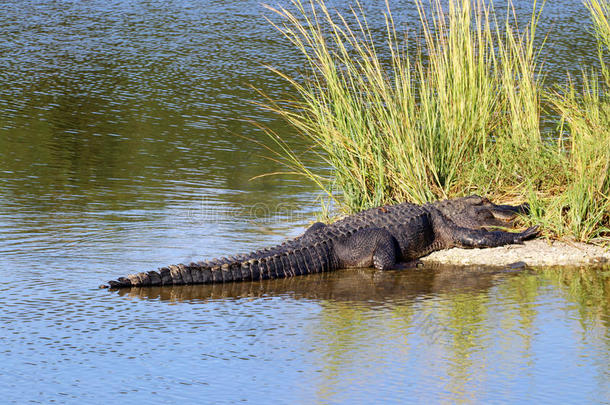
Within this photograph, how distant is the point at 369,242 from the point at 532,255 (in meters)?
1.20

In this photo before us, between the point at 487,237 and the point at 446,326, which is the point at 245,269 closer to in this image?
the point at 446,326

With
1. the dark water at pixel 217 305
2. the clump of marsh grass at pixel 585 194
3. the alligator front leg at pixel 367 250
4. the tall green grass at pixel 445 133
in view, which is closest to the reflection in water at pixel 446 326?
the dark water at pixel 217 305

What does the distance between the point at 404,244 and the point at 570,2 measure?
20.1 metres

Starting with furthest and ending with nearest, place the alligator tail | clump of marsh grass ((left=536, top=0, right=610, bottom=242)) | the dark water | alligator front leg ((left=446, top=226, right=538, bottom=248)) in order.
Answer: alligator front leg ((left=446, top=226, right=538, bottom=248)) < clump of marsh grass ((left=536, top=0, right=610, bottom=242)) < the alligator tail < the dark water

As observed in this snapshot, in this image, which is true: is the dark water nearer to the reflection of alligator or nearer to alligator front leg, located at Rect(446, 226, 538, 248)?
the reflection of alligator

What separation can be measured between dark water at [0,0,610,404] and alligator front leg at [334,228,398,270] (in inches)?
4.7

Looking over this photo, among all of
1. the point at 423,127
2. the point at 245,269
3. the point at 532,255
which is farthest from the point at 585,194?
the point at 245,269

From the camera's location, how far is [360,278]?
6625 mm

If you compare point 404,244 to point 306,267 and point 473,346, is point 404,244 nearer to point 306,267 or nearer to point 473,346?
point 306,267

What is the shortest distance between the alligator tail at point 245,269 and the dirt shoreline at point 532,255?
0.94 metres

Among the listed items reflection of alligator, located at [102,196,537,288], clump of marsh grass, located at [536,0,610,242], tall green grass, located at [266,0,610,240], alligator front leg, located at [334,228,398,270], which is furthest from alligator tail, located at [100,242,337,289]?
clump of marsh grass, located at [536,0,610,242]

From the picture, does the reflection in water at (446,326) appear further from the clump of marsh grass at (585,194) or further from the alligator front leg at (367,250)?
the clump of marsh grass at (585,194)

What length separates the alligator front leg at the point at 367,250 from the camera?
688 centimetres

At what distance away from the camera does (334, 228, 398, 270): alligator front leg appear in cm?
688
